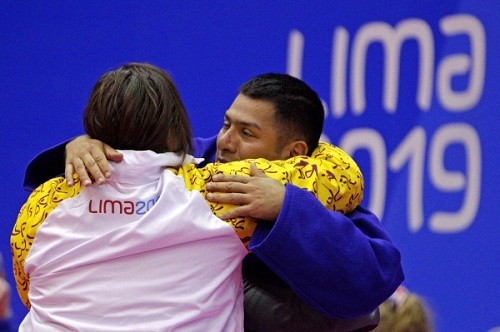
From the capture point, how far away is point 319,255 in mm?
1472

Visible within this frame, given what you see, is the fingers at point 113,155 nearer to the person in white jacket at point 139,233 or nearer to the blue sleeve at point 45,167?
the person in white jacket at point 139,233

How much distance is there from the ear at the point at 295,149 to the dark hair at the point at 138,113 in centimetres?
27

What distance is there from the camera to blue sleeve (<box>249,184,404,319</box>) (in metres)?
1.47

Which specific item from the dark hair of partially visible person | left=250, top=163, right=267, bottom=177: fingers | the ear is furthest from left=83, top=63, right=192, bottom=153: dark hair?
the dark hair of partially visible person

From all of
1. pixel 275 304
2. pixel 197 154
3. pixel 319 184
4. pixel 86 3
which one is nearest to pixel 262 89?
pixel 197 154

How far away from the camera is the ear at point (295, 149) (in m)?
1.79

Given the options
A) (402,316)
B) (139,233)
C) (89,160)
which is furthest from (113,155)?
(402,316)

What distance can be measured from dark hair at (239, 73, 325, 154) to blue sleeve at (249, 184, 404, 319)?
33 centimetres

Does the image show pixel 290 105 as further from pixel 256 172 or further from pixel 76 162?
pixel 76 162

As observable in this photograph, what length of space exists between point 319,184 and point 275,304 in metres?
0.20

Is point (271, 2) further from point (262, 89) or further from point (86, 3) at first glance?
point (262, 89)

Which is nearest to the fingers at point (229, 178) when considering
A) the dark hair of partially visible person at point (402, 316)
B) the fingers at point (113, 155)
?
the fingers at point (113, 155)

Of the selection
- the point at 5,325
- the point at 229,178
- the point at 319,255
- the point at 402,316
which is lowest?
the point at 5,325

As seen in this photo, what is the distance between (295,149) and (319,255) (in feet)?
1.19
